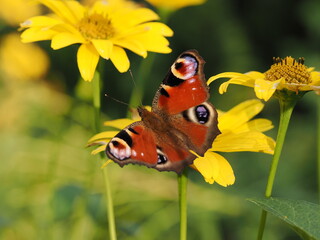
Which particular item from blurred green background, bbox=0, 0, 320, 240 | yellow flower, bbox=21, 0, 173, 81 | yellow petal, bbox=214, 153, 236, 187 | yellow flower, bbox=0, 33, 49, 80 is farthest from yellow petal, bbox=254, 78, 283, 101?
yellow flower, bbox=0, 33, 49, 80

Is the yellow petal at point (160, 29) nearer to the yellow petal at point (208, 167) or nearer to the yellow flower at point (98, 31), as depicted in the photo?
the yellow flower at point (98, 31)

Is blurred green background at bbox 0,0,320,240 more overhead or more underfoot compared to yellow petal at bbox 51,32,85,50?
more underfoot

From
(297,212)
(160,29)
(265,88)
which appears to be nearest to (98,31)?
(160,29)

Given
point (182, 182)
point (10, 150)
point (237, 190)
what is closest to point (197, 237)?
point (237, 190)

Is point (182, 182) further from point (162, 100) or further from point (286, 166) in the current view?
point (286, 166)

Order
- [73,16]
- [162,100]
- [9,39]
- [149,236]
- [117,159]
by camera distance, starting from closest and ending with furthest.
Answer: [117,159], [162,100], [73,16], [149,236], [9,39]

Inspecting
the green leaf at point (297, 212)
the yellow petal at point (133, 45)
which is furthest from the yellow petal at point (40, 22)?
the green leaf at point (297, 212)

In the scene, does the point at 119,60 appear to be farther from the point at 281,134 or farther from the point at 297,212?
the point at 297,212

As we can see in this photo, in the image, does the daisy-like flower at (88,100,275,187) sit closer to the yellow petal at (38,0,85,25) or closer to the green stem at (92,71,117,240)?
the green stem at (92,71,117,240)
